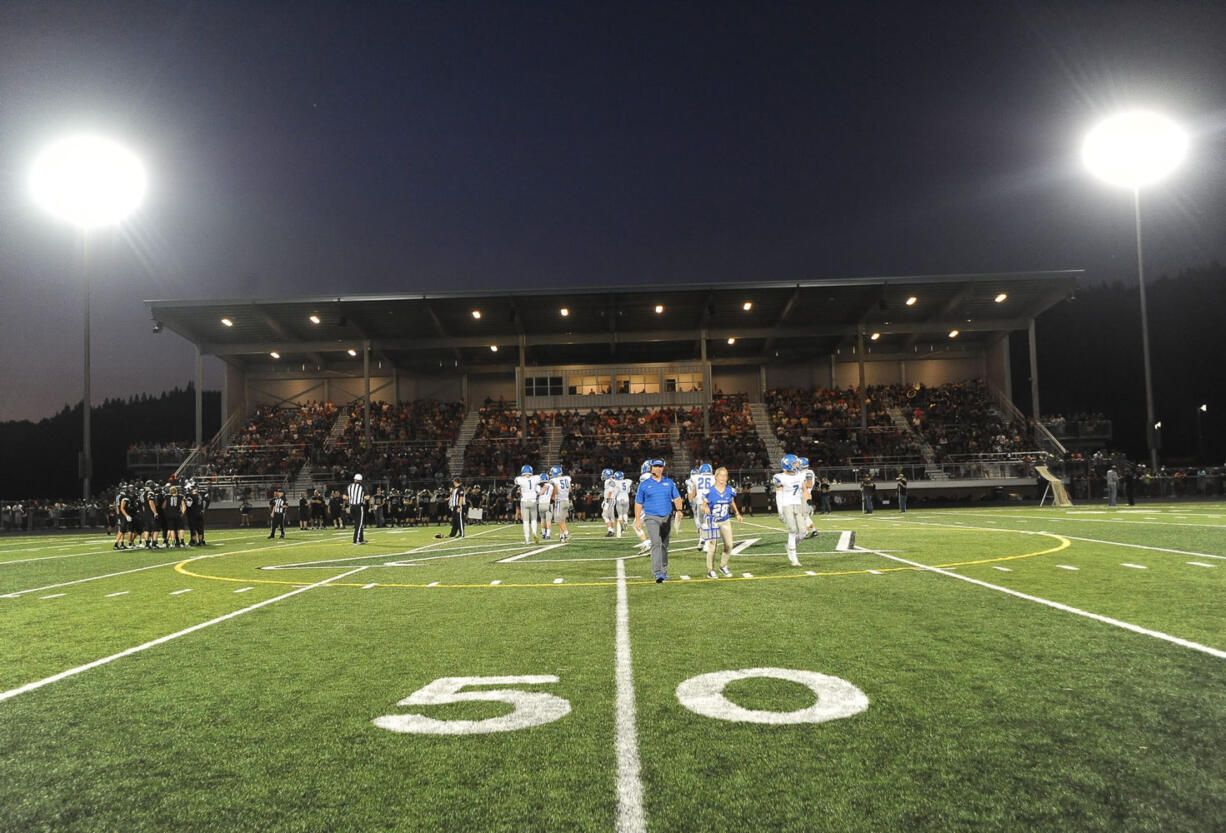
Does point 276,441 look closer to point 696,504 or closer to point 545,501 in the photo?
point 545,501

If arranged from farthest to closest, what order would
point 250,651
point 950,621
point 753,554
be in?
point 753,554 → point 950,621 → point 250,651

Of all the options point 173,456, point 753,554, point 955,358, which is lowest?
point 753,554

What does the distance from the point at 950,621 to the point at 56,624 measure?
35.8 feet

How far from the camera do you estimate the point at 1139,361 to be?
83.2m

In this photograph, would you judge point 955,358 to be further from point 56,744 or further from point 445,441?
point 56,744

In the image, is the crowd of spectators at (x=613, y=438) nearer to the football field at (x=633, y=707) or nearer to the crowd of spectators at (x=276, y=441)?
the crowd of spectators at (x=276, y=441)

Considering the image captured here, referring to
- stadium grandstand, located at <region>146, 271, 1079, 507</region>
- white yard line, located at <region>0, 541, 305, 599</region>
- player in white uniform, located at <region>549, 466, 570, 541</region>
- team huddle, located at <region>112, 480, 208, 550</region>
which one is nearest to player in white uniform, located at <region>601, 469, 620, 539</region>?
player in white uniform, located at <region>549, 466, 570, 541</region>

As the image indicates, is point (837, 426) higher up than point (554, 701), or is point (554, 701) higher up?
point (837, 426)

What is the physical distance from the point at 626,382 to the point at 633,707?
48.2 metres

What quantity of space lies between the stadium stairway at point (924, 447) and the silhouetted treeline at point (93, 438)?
66.9 metres

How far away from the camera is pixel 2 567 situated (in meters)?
17.1

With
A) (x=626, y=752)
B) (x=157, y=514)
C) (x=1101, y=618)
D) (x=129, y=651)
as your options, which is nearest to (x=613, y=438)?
(x=157, y=514)

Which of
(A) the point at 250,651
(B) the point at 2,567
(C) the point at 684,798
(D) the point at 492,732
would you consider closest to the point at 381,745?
(D) the point at 492,732

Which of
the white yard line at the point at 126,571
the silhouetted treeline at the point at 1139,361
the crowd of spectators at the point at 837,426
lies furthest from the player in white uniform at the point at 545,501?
the silhouetted treeline at the point at 1139,361
